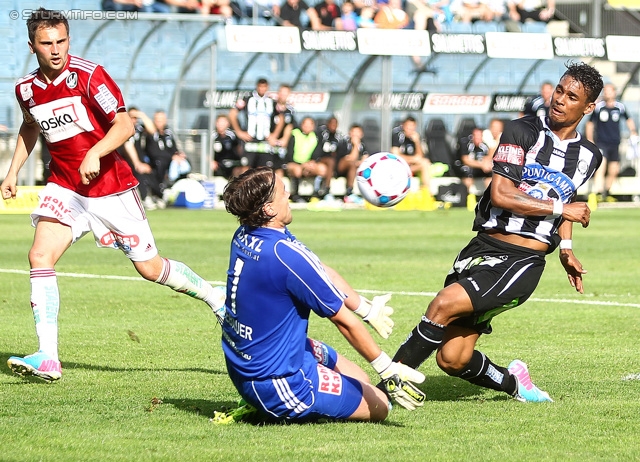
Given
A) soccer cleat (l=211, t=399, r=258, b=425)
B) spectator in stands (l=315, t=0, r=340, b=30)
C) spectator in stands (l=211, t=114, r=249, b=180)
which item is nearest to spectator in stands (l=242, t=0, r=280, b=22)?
spectator in stands (l=315, t=0, r=340, b=30)

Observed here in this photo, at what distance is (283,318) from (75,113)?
2.42 meters

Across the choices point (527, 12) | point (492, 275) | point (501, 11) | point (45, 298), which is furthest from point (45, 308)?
point (527, 12)

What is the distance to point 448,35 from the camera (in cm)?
2672

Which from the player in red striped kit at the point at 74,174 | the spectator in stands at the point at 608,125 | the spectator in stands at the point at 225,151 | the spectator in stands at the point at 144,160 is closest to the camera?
the player in red striped kit at the point at 74,174

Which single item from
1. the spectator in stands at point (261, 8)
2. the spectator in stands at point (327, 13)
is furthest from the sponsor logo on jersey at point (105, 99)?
the spectator in stands at point (327, 13)

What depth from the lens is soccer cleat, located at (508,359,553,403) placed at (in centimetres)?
652

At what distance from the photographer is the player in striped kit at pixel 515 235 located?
642cm

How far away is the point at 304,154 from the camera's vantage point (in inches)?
1001

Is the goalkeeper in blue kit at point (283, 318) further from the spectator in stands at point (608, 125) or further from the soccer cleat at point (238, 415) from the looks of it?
the spectator in stands at point (608, 125)

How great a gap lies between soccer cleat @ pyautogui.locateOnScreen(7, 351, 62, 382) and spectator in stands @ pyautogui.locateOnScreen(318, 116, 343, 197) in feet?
62.1

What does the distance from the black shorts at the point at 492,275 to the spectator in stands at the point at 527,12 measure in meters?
26.7

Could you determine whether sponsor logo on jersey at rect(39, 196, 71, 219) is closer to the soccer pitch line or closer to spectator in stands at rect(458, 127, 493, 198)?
the soccer pitch line

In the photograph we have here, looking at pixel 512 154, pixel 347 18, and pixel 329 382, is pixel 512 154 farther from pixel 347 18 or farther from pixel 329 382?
pixel 347 18

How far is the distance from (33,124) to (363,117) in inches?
812
